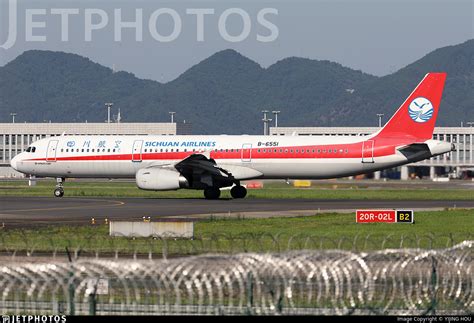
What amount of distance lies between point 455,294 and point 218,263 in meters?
5.46

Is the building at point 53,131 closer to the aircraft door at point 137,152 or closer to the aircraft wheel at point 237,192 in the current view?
the aircraft door at point 137,152

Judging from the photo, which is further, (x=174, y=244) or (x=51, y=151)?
(x=51, y=151)

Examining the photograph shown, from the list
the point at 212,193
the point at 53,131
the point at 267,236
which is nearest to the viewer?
the point at 267,236

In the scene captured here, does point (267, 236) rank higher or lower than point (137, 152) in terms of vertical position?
lower

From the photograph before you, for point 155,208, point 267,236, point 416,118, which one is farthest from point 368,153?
point 267,236

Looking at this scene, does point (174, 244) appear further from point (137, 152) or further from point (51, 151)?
point (51, 151)

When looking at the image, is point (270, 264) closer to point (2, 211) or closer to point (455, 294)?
point (455, 294)

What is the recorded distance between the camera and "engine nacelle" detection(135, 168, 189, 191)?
71.8 meters

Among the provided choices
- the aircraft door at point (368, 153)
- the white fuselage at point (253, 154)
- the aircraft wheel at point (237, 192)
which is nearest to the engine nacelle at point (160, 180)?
the white fuselage at point (253, 154)

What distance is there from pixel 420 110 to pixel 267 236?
127ft

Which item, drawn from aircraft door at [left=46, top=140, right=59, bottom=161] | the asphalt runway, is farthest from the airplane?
aircraft door at [left=46, top=140, right=59, bottom=161]

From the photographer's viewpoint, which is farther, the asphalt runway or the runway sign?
the asphalt runway

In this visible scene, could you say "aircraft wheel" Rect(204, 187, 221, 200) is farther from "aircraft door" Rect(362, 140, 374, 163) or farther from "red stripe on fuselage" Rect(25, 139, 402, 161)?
"aircraft door" Rect(362, 140, 374, 163)

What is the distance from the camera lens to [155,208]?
205 ft
